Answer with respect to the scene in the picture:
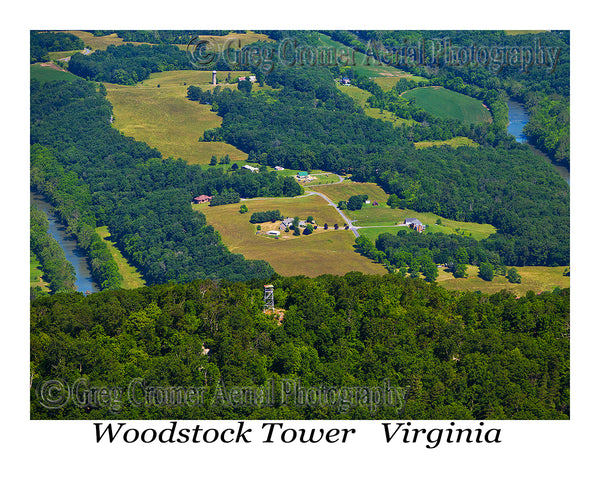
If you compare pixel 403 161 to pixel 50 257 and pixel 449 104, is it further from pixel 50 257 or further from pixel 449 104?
pixel 50 257

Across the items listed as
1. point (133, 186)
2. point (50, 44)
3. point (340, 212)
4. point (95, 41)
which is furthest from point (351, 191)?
point (50, 44)

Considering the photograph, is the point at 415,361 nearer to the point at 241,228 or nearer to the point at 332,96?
the point at 241,228

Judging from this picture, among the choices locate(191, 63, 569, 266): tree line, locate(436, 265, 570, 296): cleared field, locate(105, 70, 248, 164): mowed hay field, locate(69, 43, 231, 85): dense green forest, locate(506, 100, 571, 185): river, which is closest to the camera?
locate(436, 265, 570, 296): cleared field

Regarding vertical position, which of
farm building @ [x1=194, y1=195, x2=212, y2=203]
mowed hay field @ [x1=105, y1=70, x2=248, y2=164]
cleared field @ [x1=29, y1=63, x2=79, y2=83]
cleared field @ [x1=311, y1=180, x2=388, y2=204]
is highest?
cleared field @ [x1=29, y1=63, x2=79, y2=83]

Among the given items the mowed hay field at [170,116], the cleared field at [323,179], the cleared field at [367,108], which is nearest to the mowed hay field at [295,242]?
the cleared field at [323,179]

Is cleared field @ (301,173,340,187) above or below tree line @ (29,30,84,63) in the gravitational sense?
below

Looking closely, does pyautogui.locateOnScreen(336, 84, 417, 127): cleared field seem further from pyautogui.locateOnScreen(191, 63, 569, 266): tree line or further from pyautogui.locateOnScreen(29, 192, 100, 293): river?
pyautogui.locateOnScreen(29, 192, 100, 293): river

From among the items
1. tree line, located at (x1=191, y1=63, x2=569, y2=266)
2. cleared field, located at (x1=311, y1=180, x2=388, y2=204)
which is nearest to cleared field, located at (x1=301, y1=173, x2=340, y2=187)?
cleared field, located at (x1=311, y1=180, x2=388, y2=204)
